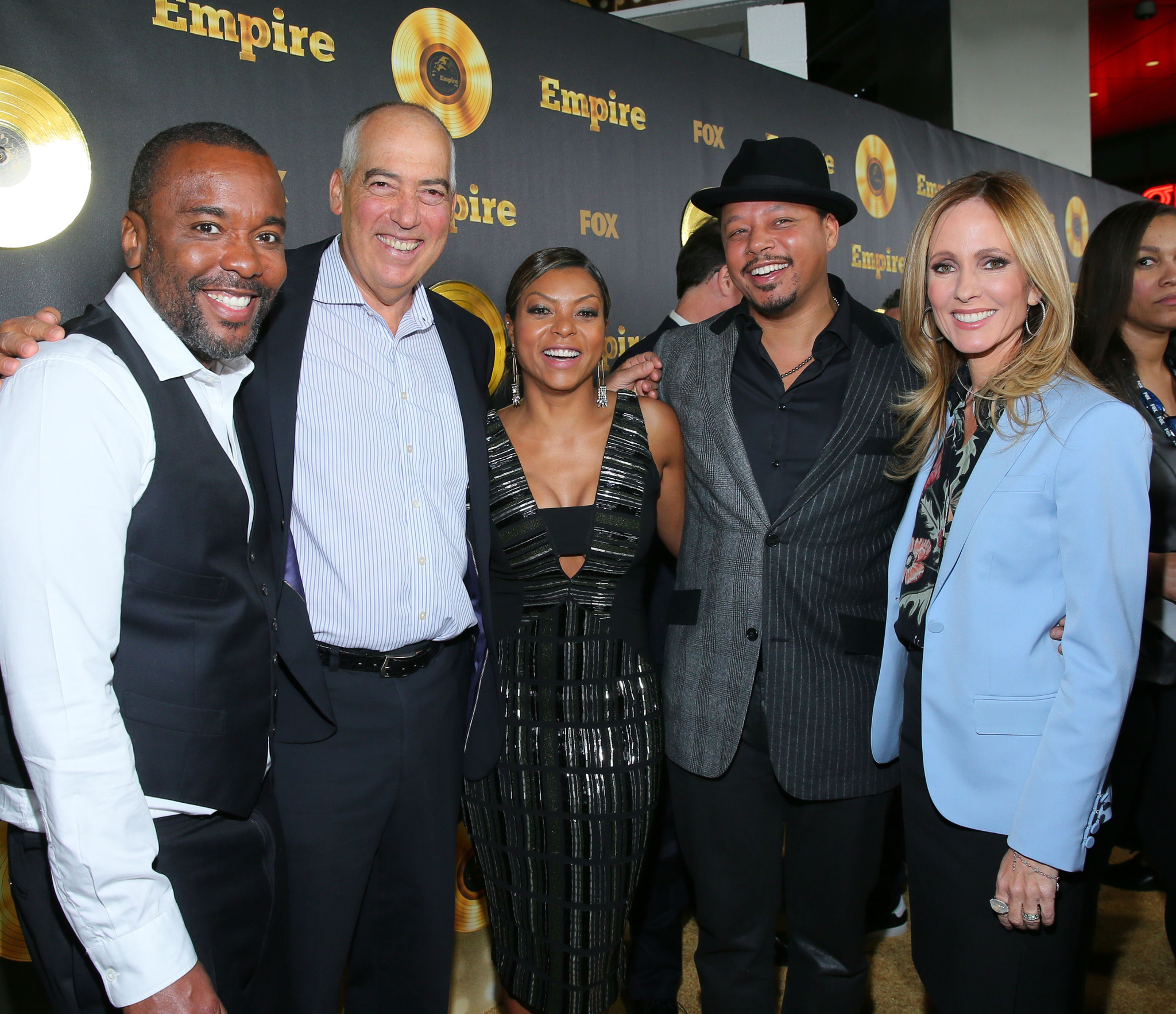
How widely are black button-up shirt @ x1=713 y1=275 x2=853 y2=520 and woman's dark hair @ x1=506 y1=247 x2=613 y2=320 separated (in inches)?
15.1

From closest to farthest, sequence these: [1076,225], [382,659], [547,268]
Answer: [382,659] → [547,268] → [1076,225]

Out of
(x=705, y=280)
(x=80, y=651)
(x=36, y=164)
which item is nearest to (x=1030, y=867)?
(x=80, y=651)

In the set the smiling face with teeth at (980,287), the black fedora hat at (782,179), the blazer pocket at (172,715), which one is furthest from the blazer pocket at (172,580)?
the black fedora hat at (782,179)

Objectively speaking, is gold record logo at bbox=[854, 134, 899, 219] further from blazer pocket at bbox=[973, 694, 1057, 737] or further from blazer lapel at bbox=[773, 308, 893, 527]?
blazer pocket at bbox=[973, 694, 1057, 737]

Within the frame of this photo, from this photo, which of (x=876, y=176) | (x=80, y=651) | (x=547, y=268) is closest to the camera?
(x=80, y=651)

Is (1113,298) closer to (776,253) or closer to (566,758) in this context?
(776,253)

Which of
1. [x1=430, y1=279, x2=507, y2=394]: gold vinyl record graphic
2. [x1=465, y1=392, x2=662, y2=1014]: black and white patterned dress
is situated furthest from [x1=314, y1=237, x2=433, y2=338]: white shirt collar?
[x1=430, y1=279, x2=507, y2=394]: gold vinyl record graphic

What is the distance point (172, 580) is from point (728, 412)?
4.04ft

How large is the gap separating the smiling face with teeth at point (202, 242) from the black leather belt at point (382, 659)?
595 millimetres

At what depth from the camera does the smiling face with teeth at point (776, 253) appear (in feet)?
6.89

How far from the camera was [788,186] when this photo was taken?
2.12m

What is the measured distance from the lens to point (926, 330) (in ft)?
5.97

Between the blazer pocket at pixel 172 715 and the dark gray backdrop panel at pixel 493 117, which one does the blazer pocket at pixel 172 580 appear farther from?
the dark gray backdrop panel at pixel 493 117

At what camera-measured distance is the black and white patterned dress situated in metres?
1.96
